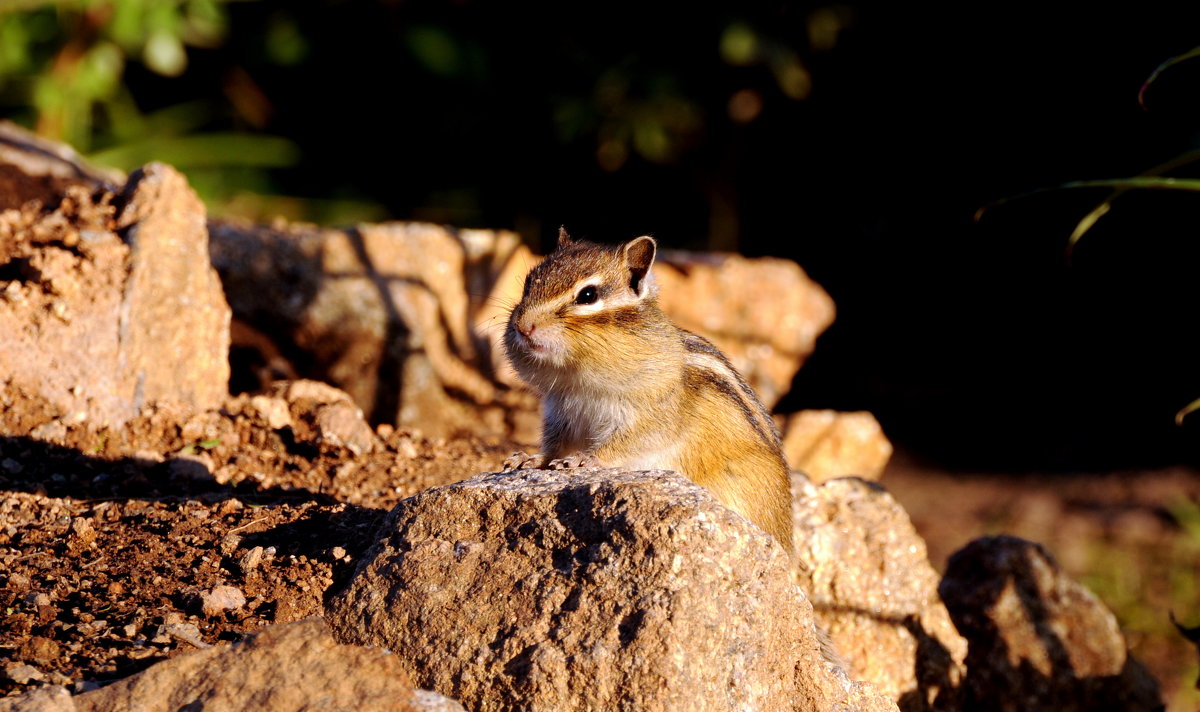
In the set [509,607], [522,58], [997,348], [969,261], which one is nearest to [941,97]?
[969,261]

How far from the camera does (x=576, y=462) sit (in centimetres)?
349

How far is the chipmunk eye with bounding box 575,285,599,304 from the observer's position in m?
3.80

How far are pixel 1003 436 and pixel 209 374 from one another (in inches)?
214

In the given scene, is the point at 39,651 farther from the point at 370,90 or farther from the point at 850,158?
the point at 850,158

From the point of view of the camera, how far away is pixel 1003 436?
7898 millimetres

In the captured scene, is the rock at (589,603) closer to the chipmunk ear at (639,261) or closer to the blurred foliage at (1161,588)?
the chipmunk ear at (639,261)

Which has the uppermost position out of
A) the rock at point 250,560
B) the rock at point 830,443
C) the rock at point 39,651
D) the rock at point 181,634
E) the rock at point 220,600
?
the rock at point 830,443

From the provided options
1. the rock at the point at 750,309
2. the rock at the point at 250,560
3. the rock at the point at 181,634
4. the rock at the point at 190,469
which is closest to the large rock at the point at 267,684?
the rock at the point at 181,634

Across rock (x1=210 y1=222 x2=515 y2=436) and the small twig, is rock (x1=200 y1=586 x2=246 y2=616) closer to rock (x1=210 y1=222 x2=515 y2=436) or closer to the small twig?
the small twig

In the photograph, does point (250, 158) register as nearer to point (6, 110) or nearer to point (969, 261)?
point (6, 110)

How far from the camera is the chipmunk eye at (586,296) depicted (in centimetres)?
380

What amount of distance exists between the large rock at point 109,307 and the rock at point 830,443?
7.69ft

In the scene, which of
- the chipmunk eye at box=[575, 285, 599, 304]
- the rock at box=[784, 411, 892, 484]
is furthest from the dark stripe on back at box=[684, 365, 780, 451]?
the rock at box=[784, 411, 892, 484]

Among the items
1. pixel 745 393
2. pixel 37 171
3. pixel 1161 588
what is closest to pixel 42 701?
pixel 745 393
